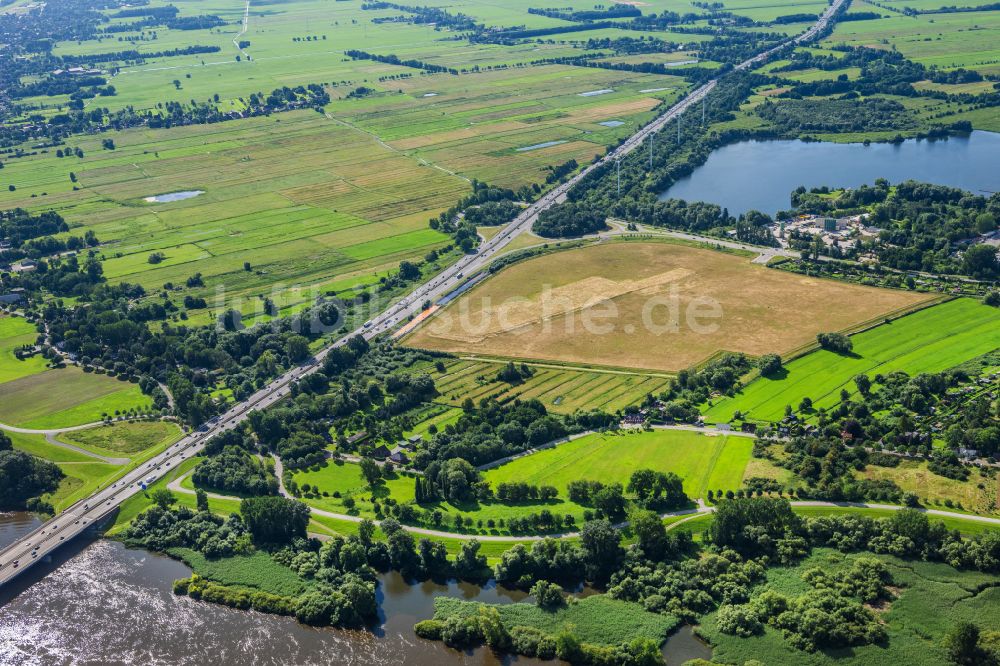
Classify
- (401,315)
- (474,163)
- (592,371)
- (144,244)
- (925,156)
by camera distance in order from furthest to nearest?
(474,163), (925,156), (144,244), (401,315), (592,371)

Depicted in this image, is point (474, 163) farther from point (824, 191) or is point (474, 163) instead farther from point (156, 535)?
point (156, 535)

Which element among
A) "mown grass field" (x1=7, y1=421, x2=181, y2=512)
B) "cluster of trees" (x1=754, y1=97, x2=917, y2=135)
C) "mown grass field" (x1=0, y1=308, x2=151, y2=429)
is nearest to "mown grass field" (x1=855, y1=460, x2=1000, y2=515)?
"mown grass field" (x1=7, y1=421, x2=181, y2=512)

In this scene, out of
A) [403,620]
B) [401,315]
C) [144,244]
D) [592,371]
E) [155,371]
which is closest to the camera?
[403,620]

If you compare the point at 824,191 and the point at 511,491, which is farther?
the point at 824,191

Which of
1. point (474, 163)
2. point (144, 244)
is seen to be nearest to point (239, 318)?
point (144, 244)

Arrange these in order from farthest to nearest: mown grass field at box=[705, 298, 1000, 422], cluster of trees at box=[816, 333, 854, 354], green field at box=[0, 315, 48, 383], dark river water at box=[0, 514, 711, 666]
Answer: green field at box=[0, 315, 48, 383]
cluster of trees at box=[816, 333, 854, 354]
mown grass field at box=[705, 298, 1000, 422]
dark river water at box=[0, 514, 711, 666]

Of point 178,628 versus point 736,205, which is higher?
point 736,205

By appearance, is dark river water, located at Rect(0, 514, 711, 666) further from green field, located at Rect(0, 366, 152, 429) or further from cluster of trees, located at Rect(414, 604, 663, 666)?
green field, located at Rect(0, 366, 152, 429)
